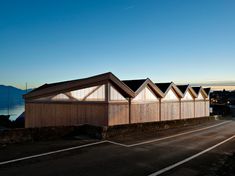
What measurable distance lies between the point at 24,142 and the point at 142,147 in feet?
23.4

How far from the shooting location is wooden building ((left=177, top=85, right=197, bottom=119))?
3509 centimetres

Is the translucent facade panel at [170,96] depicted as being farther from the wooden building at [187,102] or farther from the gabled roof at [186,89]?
the gabled roof at [186,89]

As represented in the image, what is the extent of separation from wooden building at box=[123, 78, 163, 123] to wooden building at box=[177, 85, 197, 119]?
7.24 meters

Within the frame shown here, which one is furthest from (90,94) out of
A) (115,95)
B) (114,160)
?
(114,160)

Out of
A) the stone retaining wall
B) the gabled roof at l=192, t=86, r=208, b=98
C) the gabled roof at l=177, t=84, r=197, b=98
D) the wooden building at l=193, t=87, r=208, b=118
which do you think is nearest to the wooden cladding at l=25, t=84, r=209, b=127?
the stone retaining wall

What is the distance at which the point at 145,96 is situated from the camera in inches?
1067

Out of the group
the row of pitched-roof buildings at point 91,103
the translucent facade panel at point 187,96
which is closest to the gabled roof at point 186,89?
the translucent facade panel at point 187,96

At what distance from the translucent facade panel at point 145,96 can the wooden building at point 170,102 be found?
6.79 feet

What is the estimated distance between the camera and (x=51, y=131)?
52.1 ft

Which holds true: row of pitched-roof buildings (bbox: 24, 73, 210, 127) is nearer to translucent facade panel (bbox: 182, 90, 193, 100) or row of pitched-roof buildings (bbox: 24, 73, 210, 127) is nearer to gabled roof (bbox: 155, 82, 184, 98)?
gabled roof (bbox: 155, 82, 184, 98)

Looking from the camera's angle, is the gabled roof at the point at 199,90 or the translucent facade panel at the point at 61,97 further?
the gabled roof at the point at 199,90

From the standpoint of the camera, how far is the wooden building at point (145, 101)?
1006 inches

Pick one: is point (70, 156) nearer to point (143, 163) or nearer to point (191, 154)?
point (143, 163)

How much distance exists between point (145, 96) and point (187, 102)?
1166 centimetres
